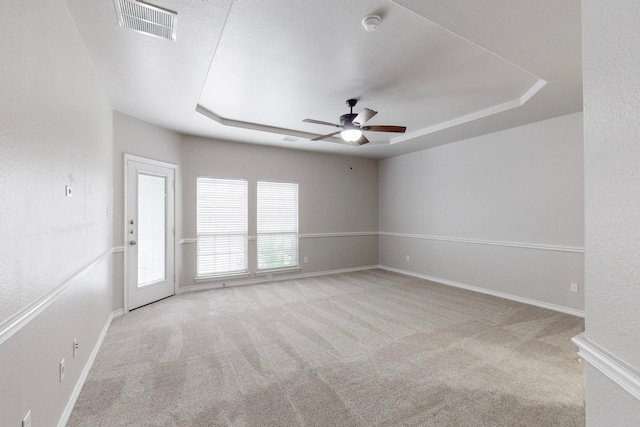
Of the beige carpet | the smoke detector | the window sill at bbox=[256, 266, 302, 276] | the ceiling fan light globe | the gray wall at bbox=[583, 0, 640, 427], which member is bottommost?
the beige carpet

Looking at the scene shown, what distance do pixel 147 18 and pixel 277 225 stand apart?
4.41 metres

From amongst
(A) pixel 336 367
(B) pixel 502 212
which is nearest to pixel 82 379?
(A) pixel 336 367

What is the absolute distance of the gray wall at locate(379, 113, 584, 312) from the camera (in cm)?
404

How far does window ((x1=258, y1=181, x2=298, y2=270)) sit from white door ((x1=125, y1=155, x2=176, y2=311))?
1.69 meters

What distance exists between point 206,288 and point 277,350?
287cm

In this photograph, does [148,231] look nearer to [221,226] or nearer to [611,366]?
[221,226]

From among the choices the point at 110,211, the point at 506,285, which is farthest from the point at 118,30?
the point at 506,285

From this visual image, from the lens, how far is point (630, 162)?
2.65 feet

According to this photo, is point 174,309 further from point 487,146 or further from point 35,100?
point 487,146

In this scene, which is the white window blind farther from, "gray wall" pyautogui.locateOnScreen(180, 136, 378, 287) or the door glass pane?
the door glass pane

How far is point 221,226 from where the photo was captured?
5449 mm

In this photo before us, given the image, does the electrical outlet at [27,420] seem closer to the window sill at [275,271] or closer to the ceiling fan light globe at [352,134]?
the ceiling fan light globe at [352,134]

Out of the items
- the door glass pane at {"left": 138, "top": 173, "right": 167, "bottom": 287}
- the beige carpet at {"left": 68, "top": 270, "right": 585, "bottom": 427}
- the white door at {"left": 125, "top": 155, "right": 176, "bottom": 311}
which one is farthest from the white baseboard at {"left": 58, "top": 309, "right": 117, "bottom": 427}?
the door glass pane at {"left": 138, "top": 173, "right": 167, "bottom": 287}

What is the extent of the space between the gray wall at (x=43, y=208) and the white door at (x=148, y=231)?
1553 millimetres
